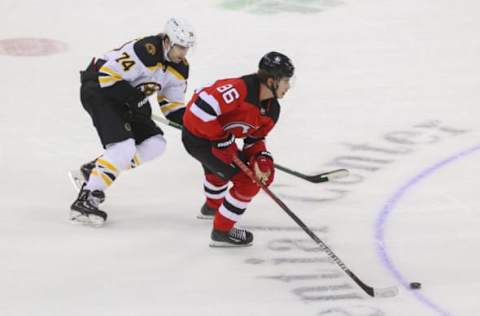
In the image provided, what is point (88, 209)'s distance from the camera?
4.09 metres

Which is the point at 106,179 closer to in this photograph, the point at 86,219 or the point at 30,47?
the point at 86,219

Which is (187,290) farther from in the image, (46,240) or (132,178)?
(132,178)

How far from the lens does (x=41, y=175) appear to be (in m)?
4.67

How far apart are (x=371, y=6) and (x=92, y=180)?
13.6 ft

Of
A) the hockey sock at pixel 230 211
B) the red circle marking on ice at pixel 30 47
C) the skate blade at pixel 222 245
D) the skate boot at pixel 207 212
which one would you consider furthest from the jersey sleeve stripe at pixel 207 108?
the red circle marking on ice at pixel 30 47

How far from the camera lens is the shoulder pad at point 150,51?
13.3 ft

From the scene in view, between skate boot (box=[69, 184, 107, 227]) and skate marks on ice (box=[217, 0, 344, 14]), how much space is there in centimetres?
353

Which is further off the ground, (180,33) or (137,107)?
(180,33)

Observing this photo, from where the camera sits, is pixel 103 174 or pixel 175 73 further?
pixel 175 73

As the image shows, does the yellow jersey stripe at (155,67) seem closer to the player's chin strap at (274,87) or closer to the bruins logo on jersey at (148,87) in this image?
the bruins logo on jersey at (148,87)

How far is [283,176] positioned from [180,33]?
3.90 feet

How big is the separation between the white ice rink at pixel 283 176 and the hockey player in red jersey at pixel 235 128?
0.19 meters

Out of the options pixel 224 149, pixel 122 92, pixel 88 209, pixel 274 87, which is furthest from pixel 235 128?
pixel 88 209

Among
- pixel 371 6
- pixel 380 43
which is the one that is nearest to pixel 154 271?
→ pixel 380 43
